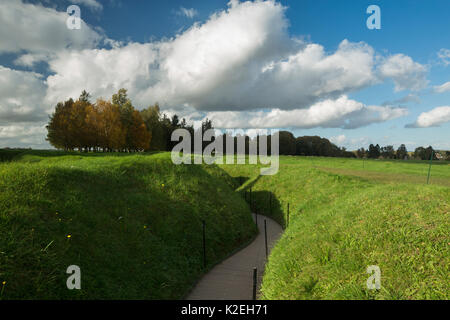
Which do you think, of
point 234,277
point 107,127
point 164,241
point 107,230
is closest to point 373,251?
point 234,277

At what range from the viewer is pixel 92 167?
17578 millimetres

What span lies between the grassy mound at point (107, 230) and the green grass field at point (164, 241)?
1.8 inches

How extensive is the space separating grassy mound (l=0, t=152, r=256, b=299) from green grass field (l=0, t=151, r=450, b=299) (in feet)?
0.15

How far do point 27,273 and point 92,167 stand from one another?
1084 cm

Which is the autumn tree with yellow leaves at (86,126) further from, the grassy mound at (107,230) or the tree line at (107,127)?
the grassy mound at (107,230)

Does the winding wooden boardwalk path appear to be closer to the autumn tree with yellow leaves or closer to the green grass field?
the green grass field

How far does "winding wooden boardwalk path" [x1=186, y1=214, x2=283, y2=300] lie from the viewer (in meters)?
11.5

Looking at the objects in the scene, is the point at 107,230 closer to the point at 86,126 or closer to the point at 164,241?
the point at 164,241

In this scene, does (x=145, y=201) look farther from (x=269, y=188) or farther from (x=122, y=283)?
(x=269, y=188)

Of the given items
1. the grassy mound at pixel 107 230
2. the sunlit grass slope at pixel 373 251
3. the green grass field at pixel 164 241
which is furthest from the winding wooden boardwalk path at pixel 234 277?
the sunlit grass slope at pixel 373 251

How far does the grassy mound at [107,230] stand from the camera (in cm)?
823

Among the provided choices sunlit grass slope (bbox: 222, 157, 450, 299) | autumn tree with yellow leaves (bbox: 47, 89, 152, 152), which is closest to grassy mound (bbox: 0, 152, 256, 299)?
sunlit grass slope (bbox: 222, 157, 450, 299)
